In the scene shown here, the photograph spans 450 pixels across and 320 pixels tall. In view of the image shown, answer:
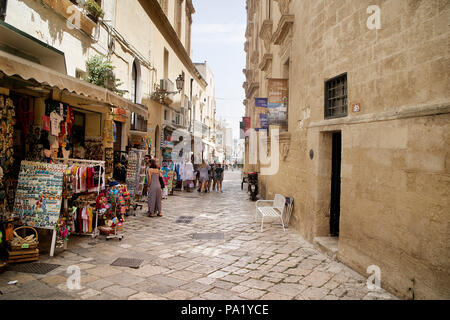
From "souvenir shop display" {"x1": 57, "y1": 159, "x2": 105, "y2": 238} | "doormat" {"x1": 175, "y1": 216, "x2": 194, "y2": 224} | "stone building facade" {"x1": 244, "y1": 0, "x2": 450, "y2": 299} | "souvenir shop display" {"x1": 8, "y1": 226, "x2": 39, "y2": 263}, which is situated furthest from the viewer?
"doormat" {"x1": 175, "y1": 216, "x2": 194, "y2": 224}

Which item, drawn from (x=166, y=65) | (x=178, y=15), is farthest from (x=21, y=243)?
(x=178, y=15)

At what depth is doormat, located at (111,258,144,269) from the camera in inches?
176

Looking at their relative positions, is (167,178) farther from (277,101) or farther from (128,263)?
(128,263)

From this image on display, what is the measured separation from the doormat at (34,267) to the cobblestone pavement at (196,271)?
4.3 inches

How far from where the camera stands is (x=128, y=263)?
4566 millimetres

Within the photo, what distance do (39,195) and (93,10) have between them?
240 inches

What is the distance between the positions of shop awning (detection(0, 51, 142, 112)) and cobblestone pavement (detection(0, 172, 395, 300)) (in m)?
2.82

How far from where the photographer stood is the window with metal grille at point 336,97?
5.17 meters

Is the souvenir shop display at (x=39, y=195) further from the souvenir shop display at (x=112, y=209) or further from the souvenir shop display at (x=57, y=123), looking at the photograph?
the souvenir shop display at (x=112, y=209)

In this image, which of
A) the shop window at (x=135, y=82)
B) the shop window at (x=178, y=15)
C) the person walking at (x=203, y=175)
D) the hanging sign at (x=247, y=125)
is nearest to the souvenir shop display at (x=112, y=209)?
the shop window at (x=135, y=82)

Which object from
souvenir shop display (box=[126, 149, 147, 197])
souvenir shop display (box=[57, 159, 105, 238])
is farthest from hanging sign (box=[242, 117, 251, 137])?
souvenir shop display (box=[57, 159, 105, 238])

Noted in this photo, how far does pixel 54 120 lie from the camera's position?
18.9 feet

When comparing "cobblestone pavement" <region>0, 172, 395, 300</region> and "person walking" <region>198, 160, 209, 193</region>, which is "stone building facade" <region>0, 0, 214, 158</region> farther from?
"cobblestone pavement" <region>0, 172, 395, 300</region>
